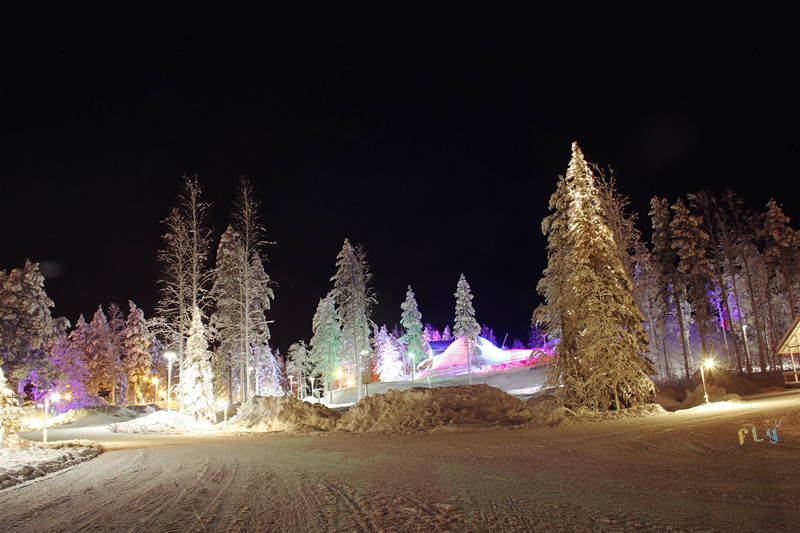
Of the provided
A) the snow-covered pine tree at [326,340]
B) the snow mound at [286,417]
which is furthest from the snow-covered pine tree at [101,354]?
the snow mound at [286,417]

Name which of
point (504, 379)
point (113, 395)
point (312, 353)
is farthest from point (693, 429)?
point (113, 395)

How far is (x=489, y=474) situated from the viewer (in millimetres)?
9000

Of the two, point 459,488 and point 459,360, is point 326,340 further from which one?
point 459,488

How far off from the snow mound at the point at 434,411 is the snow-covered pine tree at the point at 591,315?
2.93 metres

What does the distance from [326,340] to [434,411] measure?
41.1m

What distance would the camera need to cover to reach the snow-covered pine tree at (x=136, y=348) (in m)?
62.8

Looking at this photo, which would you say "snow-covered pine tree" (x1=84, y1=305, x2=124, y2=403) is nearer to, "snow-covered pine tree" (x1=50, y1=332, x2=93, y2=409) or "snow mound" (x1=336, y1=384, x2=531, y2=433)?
"snow-covered pine tree" (x1=50, y1=332, x2=93, y2=409)

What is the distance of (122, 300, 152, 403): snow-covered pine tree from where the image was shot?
62.8m

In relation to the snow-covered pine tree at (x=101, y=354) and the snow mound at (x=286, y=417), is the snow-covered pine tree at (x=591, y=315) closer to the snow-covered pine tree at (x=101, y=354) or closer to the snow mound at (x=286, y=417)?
the snow mound at (x=286, y=417)

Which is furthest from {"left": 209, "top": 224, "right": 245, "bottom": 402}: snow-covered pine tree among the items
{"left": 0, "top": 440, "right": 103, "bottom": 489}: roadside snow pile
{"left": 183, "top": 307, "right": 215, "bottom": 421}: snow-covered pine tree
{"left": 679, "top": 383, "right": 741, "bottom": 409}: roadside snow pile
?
{"left": 679, "top": 383, "right": 741, "bottom": 409}: roadside snow pile

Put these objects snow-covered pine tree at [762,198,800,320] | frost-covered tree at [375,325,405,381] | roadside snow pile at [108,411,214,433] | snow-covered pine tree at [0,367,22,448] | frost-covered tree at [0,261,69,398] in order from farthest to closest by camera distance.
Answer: frost-covered tree at [375,325,405,381] → frost-covered tree at [0,261,69,398] → snow-covered pine tree at [762,198,800,320] → roadside snow pile at [108,411,214,433] → snow-covered pine tree at [0,367,22,448]

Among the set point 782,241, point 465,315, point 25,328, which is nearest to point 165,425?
point 25,328

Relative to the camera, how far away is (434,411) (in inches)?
832

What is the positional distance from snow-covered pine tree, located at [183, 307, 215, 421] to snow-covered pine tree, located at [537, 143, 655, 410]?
24.3m
